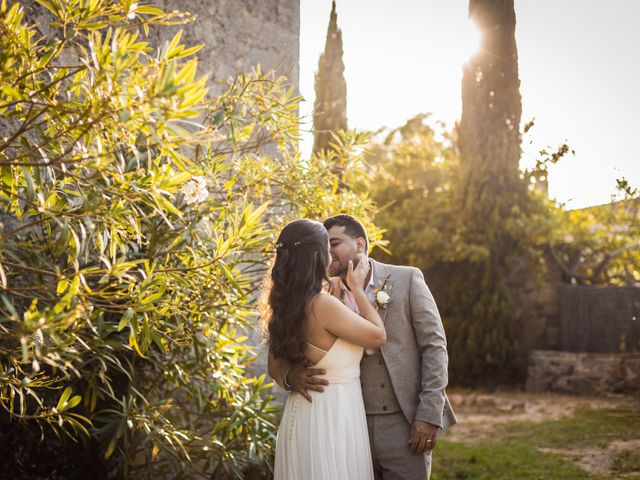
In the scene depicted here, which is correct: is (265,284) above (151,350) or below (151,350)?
above

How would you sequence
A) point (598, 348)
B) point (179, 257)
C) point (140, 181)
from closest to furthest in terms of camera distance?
point (140, 181), point (179, 257), point (598, 348)

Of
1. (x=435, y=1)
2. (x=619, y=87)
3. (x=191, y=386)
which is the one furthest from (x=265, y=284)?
(x=435, y=1)

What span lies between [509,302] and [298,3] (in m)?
7.03

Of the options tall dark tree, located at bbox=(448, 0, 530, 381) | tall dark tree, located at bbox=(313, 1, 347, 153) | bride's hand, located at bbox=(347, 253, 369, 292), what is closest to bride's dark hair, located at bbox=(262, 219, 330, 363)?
bride's hand, located at bbox=(347, 253, 369, 292)

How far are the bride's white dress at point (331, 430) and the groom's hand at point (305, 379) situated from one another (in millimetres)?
28

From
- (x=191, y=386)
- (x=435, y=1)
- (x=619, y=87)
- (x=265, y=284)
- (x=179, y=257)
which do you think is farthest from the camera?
(x=435, y=1)

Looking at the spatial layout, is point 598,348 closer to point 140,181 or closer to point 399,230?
point 399,230

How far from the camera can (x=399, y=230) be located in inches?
488

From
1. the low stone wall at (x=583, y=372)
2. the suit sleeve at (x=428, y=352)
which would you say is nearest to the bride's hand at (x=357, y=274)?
the suit sleeve at (x=428, y=352)

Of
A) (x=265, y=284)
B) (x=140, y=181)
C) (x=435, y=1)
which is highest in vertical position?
(x=435, y=1)

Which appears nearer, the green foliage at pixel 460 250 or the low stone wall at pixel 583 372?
the low stone wall at pixel 583 372

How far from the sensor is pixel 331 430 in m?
3.01

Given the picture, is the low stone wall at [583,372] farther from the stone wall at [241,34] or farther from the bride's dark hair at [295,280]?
the bride's dark hair at [295,280]

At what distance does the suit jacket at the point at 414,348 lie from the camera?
308 cm
